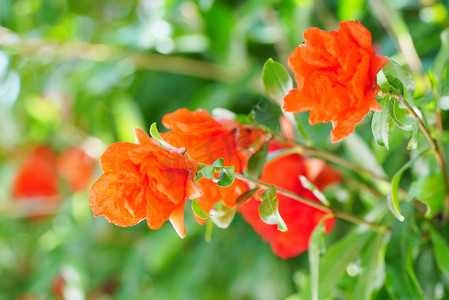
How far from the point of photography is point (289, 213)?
1.43 feet

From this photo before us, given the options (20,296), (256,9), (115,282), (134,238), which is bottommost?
(20,296)

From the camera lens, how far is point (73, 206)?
0.91 m

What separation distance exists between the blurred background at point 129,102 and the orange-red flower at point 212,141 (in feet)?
0.62

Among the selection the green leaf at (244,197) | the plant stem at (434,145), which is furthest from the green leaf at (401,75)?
the green leaf at (244,197)

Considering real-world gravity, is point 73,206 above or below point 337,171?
below

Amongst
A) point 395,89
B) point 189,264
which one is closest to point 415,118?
point 395,89

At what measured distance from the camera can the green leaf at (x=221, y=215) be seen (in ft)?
1.02

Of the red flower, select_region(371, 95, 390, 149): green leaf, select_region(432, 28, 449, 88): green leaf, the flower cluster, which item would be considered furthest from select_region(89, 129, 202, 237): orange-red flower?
the red flower

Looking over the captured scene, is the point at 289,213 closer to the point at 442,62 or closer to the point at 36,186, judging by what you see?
the point at 442,62

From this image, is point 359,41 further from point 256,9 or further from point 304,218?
point 256,9

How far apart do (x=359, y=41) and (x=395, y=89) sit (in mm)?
33

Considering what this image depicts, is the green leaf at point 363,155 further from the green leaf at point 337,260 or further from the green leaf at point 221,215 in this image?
the green leaf at point 221,215

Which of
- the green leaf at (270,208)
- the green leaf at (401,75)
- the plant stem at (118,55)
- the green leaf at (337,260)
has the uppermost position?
the green leaf at (401,75)

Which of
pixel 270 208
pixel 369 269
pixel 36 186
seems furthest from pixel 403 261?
pixel 36 186
